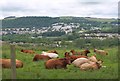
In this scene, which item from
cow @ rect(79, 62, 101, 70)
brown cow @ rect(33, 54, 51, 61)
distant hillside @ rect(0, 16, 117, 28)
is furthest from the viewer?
distant hillside @ rect(0, 16, 117, 28)

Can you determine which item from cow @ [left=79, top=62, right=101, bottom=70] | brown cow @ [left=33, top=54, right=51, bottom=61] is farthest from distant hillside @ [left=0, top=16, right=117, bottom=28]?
cow @ [left=79, top=62, right=101, bottom=70]

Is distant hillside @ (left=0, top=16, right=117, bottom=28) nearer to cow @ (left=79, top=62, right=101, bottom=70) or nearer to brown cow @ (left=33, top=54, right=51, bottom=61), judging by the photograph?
brown cow @ (left=33, top=54, right=51, bottom=61)

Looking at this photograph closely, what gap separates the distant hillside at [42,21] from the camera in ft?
197

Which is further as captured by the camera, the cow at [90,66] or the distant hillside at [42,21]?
the distant hillside at [42,21]

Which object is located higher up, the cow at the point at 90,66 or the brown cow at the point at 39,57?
the cow at the point at 90,66

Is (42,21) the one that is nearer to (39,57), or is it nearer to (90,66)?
(39,57)

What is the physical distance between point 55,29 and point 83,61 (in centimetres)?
5864

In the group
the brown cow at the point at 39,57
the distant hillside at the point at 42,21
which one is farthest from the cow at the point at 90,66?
the distant hillside at the point at 42,21

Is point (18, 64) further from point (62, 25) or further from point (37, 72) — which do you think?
point (62, 25)

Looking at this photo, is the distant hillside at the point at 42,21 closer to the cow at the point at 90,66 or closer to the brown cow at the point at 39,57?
the brown cow at the point at 39,57

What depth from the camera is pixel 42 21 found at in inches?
2643

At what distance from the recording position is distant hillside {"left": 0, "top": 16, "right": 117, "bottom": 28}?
60166 mm

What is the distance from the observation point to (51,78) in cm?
1012

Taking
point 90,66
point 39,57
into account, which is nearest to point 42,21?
point 39,57
